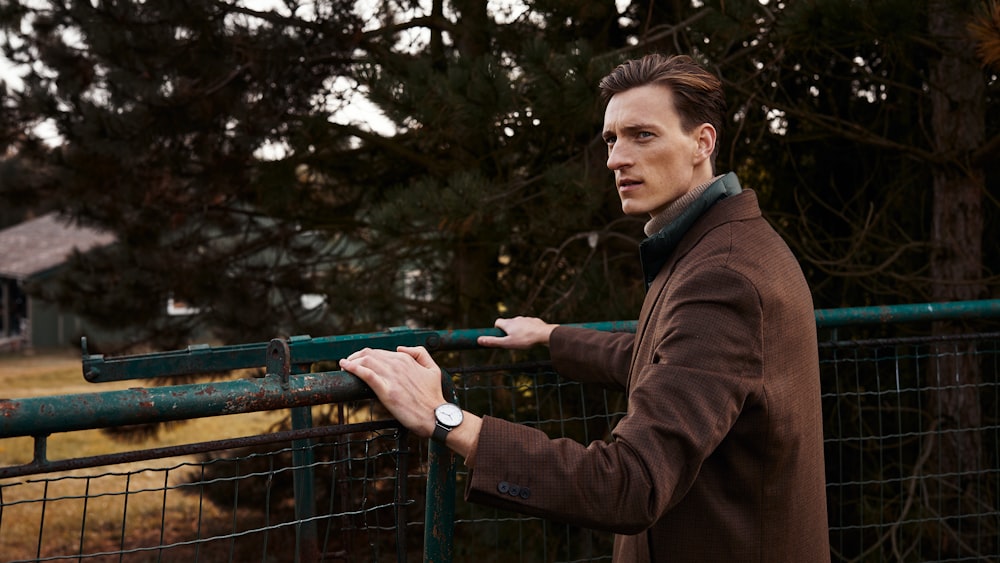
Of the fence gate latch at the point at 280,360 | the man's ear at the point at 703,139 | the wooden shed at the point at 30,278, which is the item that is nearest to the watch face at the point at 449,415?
the fence gate latch at the point at 280,360

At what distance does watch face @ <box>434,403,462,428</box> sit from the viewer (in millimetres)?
1515

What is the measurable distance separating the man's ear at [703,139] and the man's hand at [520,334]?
0.78 metres

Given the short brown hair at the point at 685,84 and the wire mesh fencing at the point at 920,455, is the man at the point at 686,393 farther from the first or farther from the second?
the wire mesh fencing at the point at 920,455

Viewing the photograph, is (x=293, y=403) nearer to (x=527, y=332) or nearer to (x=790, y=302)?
(x=790, y=302)

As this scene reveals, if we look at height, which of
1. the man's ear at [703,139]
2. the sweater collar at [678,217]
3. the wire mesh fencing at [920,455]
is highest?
the man's ear at [703,139]

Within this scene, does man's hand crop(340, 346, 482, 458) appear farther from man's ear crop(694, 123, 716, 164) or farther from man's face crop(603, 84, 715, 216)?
man's ear crop(694, 123, 716, 164)

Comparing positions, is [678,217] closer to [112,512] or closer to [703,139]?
[703,139]

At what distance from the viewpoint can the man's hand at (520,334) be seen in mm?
2539

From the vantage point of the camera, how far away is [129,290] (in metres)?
6.61

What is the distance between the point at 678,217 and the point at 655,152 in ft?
0.47

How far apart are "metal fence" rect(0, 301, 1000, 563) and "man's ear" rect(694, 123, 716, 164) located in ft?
2.35

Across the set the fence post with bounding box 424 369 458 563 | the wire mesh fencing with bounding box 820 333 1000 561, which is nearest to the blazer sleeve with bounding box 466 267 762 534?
the fence post with bounding box 424 369 458 563

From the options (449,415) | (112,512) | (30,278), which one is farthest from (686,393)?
(30,278)

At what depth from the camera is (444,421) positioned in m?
1.51
